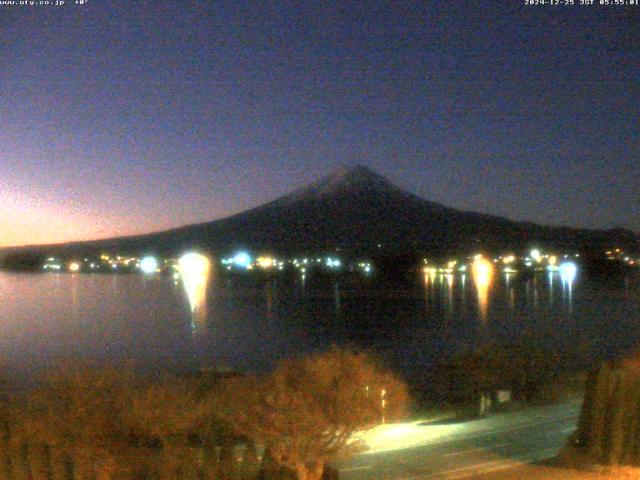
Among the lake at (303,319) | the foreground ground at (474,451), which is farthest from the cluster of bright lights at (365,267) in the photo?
the foreground ground at (474,451)

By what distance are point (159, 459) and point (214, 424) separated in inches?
31.7

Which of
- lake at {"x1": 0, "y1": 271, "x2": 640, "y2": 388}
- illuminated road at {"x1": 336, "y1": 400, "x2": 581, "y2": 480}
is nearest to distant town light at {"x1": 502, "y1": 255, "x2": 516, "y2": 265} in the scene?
lake at {"x1": 0, "y1": 271, "x2": 640, "y2": 388}

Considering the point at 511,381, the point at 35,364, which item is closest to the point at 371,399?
the point at 511,381

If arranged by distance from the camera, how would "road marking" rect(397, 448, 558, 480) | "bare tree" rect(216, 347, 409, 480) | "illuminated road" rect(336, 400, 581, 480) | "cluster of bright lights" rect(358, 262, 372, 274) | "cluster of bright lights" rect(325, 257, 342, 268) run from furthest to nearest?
"cluster of bright lights" rect(325, 257, 342, 268), "cluster of bright lights" rect(358, 262, 372, 274), "illuminated road" rect(336, 400, 581, 480), "road marking" rect(397, 448, 558, 480), "bare tree" rect(216, 347, 409, 480)

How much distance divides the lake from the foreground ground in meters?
9.41

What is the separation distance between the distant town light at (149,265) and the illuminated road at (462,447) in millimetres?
100996

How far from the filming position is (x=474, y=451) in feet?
37.3

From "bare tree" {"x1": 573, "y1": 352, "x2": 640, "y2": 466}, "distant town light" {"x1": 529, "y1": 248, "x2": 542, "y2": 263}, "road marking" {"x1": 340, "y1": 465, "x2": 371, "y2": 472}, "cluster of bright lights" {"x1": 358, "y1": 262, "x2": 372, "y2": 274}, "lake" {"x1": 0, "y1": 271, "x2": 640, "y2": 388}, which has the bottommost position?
"lake" {"x1": 0, "y1": 271, "x2": 640, "y2": 388}

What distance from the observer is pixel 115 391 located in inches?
288

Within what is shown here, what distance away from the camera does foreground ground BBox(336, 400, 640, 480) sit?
9.43 meters

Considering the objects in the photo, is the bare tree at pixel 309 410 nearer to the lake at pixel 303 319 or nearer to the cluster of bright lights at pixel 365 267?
the lake at pixel 303 319

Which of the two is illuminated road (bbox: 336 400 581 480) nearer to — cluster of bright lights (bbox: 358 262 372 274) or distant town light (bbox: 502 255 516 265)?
cluster of bright lights (bbox: 358 262 372 274)

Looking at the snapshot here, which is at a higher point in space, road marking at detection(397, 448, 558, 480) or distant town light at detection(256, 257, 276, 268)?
distant town light at detection(256, 257, 276, 268)

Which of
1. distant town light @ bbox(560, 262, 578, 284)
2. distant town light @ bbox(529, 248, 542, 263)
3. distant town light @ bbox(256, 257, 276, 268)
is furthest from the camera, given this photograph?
distant town light @ bbox(529, 248, 542, 263)
